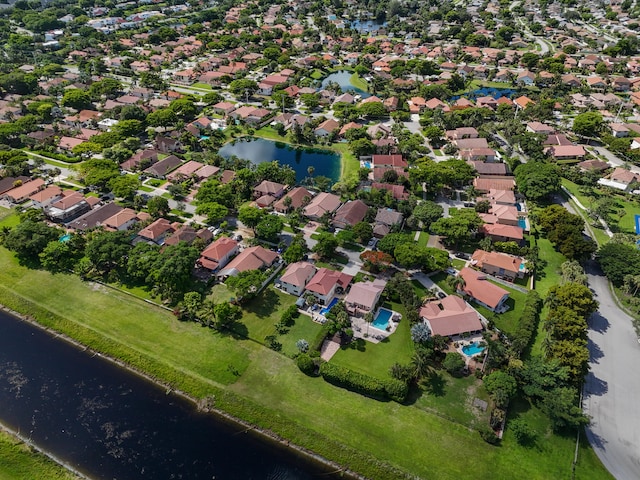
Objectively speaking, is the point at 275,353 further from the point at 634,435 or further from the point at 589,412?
the point at 634,435

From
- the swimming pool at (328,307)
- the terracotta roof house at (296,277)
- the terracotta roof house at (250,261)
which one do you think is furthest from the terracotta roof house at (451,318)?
the terracotta roof house at (250,261)

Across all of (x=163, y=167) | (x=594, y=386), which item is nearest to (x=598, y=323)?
(x=594, y=386)

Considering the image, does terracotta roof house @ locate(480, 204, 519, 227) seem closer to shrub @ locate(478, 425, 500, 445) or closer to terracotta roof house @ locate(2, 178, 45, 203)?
shrub @ locate(478, 425, 500, 445)

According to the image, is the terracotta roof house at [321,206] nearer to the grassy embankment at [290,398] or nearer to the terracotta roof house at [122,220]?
the grassy embankment at [290,398]

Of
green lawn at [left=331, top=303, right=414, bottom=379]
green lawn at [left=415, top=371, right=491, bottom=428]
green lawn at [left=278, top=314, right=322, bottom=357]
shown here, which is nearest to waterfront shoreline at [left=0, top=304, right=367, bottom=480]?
green lawn at [left=278, top=314, right=322, bottom=357]

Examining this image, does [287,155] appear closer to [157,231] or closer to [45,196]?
[157,231]
